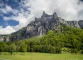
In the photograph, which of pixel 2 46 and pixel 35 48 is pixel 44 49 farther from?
pixel 2 46

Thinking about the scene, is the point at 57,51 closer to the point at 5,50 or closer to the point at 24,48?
the point at 24,48

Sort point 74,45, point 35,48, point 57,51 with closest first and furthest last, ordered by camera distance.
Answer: point 57,51 < point 35,48 < point 74,45

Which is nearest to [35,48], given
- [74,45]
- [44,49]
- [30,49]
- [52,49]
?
[30,49]

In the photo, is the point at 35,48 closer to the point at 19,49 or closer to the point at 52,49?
the point at 19,49

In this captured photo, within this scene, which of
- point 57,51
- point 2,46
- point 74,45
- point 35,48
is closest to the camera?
point 57,51

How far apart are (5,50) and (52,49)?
58117 mm

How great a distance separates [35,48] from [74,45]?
57.8 m

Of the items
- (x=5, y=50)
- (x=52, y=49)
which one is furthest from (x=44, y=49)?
(x=5, y=50)

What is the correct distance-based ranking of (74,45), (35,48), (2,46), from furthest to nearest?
(74,45), (35,48), (2,46)

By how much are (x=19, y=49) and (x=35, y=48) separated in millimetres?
22848

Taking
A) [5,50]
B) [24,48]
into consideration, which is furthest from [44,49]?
[5,50]

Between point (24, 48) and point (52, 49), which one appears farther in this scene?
point (24, 48)

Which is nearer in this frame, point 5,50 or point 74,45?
point 5,50

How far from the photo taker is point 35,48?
182125 mm
